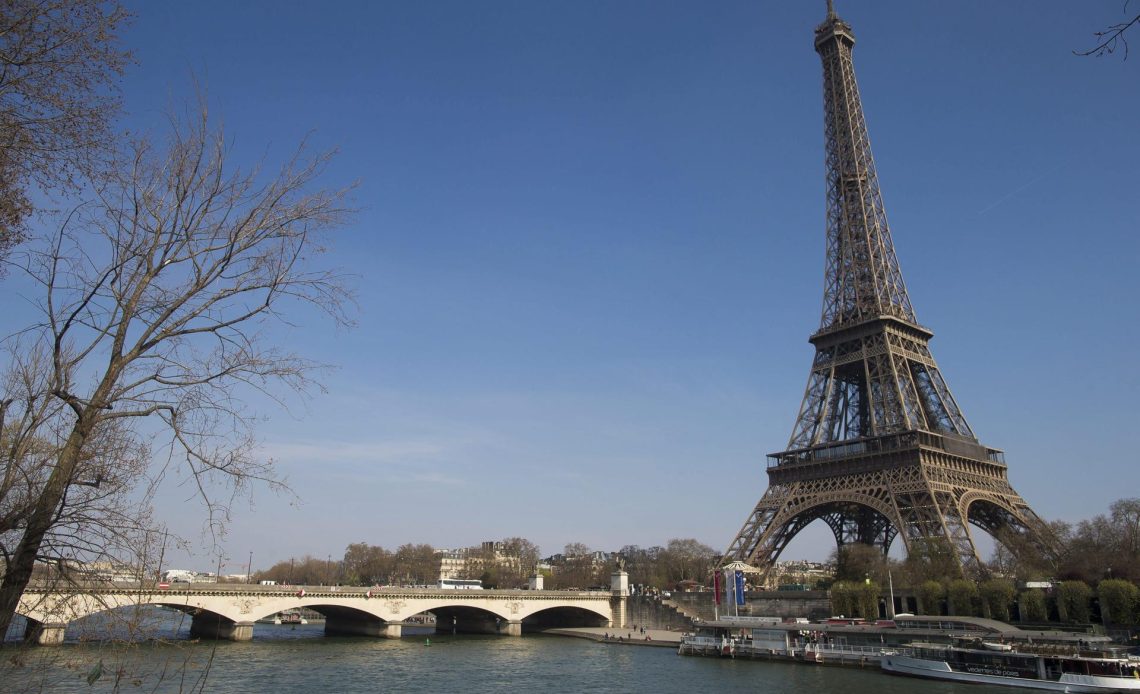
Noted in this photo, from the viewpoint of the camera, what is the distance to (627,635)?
65375 mm

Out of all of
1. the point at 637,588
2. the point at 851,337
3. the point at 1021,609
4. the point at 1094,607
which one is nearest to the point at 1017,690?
the point at 1021,609

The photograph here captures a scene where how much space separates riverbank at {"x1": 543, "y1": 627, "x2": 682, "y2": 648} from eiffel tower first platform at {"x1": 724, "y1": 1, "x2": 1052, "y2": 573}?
29.0ft

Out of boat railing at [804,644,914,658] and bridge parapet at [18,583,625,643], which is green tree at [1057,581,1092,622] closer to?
boat railing at [804,644,914,658]

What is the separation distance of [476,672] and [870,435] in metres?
38.8

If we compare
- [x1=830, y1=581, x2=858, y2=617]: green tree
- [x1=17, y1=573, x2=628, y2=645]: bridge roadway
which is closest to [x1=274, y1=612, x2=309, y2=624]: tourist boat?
[x1=17, y1=573, x2=628, y2=645]: bridge roadway

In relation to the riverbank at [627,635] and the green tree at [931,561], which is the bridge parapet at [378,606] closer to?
the riverbank at [627,635]

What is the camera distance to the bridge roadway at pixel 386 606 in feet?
173

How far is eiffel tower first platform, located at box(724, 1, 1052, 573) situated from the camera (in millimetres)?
58938

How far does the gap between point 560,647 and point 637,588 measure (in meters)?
46.2

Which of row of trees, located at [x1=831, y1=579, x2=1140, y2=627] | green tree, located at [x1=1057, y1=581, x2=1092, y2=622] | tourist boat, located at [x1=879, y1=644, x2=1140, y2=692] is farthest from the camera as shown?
green tree, located at [x1=1057, y1=581, x2=1092, y2=622]

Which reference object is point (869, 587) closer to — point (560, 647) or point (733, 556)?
point (733, 556)

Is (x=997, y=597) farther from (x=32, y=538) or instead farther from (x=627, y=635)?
(x=32, y=538)

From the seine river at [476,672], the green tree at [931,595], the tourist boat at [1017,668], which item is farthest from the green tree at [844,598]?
the tourist boat at [1017,668]

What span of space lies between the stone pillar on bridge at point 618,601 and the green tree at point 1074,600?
38.1m
